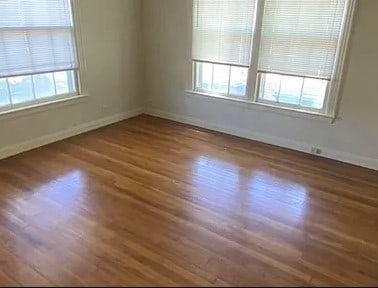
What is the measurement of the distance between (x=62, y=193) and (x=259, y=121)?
251cm

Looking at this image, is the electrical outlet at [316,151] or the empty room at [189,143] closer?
the empty room at [189,143]

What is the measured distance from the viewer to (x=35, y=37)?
3604 mm

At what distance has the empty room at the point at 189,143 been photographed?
86.9 inches

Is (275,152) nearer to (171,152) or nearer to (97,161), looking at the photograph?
(171,152)

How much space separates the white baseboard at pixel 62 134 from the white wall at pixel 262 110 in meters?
0.54

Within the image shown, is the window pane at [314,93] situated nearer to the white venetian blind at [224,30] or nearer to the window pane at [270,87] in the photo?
the window pane at [270,87]

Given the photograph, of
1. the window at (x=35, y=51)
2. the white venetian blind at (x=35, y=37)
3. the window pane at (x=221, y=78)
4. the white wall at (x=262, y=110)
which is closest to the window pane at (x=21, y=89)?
the window at (x=35, y=51)

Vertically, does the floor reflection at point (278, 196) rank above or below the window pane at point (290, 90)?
below

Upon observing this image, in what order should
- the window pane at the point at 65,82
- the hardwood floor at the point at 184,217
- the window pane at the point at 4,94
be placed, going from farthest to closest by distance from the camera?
the window pane at the point at 65,82 < the window pane at the point at 4,94 < the hardwood floor at the point at 184,217

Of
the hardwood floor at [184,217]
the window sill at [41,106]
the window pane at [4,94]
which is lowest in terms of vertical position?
the hardwood floor at [184,217]

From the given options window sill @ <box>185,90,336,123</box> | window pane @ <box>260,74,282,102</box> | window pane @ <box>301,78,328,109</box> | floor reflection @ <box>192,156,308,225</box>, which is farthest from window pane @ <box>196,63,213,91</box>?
floor reflection @ <box>192,156,308,225</box>

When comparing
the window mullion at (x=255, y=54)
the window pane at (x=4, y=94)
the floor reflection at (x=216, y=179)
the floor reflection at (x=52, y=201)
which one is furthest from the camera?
the window mullion at (x=255, y=54)

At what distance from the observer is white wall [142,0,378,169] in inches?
132

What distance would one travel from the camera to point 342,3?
3270 millimetres
